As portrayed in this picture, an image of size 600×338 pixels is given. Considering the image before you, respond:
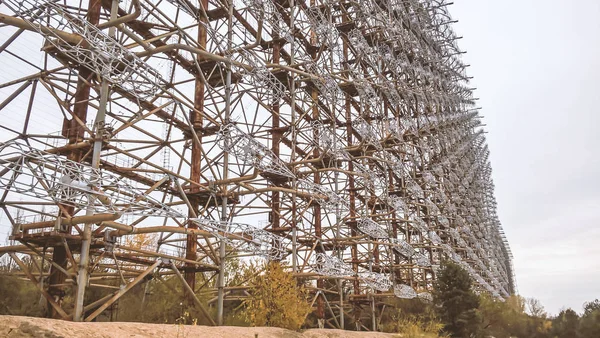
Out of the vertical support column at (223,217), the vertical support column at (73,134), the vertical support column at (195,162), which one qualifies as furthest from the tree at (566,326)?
the vertical support column at (73,134)

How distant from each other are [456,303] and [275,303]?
1142 centimetres

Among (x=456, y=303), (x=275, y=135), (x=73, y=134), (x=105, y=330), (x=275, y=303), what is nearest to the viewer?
(x=105, y=330)

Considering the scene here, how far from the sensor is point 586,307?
40844mm

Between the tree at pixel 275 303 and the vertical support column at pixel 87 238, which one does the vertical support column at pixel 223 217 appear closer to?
the tree at pixel 275 303

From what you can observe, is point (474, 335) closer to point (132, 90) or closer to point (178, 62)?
point (178, 62)

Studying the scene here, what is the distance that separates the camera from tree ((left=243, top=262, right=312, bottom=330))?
52.6 feet

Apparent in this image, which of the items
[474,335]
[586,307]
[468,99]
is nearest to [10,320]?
[474,335]

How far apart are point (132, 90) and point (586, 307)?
40224 mm

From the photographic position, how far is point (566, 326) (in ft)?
109

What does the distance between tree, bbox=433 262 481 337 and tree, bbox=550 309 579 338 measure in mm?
10856

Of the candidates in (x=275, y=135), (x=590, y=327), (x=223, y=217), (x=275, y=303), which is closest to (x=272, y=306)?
(x=275, y=303)

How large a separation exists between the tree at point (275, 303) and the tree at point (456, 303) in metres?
10.1

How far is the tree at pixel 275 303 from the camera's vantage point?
52.6 ft

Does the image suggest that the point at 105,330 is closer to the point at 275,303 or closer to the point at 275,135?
the point at 275,303
